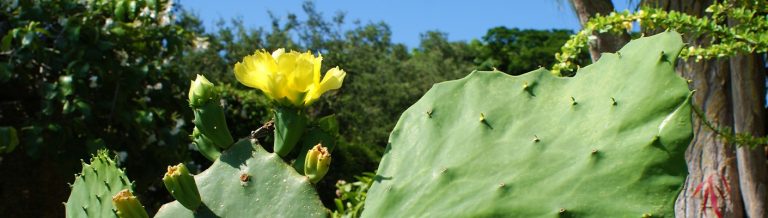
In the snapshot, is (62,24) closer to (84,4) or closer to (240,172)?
(84,4)

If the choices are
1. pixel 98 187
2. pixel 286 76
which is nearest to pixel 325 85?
pixel 286 76

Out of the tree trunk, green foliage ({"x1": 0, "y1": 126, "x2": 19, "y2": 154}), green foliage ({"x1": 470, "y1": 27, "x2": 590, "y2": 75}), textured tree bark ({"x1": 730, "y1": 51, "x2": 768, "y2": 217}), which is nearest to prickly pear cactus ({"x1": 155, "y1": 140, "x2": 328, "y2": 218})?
the tree trunk

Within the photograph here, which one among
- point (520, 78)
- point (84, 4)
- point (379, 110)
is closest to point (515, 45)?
point (379, 110)

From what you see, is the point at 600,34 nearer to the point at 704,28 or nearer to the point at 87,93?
the point at 704,28

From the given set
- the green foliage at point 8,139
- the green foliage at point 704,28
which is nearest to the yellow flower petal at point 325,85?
the green foliage at point 704,28

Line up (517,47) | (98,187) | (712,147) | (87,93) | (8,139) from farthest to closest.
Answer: (517,47) < (87,93) < (8,139) < (712,147) < (98,187)

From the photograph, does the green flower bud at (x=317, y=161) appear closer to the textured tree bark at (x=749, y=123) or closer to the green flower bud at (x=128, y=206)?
the green flower bud at (x=128, y=206)
